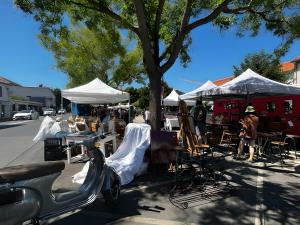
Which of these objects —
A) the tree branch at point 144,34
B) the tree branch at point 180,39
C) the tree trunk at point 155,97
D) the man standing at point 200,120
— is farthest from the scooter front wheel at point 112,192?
the man standing at point 200,120

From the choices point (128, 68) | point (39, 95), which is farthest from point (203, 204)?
point (39, 95)

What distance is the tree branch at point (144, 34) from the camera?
782 centimetres

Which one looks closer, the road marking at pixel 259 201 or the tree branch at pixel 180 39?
the road marking at pixel 259 201

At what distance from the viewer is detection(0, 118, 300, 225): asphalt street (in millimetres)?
5025

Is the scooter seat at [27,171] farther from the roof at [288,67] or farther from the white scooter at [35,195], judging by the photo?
the roof at [288,67]

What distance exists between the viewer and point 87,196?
4934mm

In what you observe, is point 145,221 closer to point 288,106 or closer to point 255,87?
point 255,87

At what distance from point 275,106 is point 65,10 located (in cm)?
940

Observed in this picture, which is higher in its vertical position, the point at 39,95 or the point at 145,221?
the point at 39,95

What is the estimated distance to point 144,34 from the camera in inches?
323

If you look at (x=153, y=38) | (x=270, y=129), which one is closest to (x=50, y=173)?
(x=153, y=38)

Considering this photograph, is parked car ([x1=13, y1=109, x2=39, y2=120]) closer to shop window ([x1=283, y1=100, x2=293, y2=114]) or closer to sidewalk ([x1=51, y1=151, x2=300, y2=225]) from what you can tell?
shop window ([x1=283, y1=100, x2=293, y2=114])

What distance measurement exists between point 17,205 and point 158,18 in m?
6.82

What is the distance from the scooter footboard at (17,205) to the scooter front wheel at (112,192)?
157 centimetres
